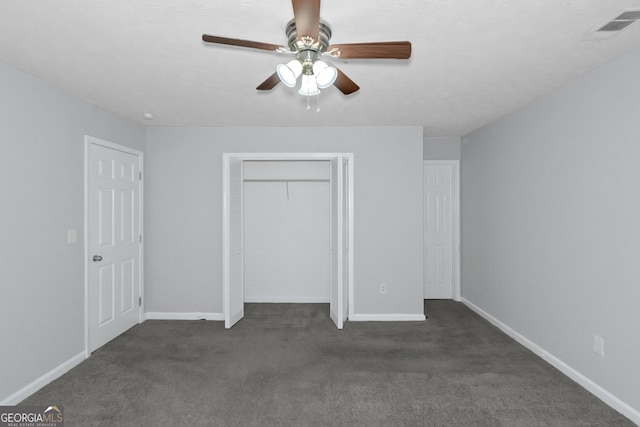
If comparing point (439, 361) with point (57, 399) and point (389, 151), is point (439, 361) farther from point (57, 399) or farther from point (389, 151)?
point (57, 399)

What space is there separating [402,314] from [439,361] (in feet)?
3.61

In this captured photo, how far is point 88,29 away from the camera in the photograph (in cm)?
192

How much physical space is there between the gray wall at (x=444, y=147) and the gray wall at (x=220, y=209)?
968 millimetres

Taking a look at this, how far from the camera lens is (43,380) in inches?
103

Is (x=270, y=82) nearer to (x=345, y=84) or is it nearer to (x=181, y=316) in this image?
(x=345, y=84)

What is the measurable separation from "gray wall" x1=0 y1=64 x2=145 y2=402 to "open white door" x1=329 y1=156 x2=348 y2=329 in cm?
248

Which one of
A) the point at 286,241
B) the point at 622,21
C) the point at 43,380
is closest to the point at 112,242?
the point at 43,380

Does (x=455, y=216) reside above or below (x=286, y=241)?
above

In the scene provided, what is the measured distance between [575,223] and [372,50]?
2264mm

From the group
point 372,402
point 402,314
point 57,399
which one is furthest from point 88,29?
point 402,314

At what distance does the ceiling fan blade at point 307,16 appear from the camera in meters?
1.32

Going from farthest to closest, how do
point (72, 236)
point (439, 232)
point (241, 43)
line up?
point (439, 232) < point (72, 236) < point (241, 43)

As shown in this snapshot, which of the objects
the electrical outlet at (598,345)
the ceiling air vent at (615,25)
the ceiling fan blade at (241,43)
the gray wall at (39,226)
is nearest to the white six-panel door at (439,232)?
the electrical outlet at (598,345)

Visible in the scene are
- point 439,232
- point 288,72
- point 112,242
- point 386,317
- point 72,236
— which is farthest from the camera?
point 439,232
